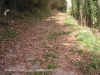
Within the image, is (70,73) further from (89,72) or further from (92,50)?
(92,50)

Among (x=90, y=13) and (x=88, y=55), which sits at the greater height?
(x=90, y=13)

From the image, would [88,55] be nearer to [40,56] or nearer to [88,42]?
[88,42]

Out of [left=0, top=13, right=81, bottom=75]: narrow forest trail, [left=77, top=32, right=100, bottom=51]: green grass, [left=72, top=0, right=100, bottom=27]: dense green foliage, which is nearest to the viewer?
[left=0, top=13, right=81, bottom=75]: narrow forest trail

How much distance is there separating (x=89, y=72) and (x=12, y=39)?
4323mm

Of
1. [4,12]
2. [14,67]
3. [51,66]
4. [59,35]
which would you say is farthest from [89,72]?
[4,12]

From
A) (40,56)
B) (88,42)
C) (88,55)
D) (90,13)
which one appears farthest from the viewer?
(90,13)

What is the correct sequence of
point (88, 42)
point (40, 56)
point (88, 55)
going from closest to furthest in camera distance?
1. point (40, 56)
2. point (88, 55)
3. point (88, 42)

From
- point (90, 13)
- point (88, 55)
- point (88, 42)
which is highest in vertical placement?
point (90, 13)

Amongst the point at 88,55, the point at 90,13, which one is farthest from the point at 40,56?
the point at 90,13

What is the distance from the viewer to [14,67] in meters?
5.45

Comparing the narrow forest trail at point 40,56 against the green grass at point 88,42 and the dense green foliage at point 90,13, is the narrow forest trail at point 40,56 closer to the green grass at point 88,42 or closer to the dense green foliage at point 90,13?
the green grass at point 88,42

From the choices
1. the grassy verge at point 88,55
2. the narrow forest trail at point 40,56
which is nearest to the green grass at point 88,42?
the grassy verge at point 88,55

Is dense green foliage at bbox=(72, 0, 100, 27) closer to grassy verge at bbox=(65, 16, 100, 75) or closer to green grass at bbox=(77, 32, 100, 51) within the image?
green grass at bbox=(77, 32, 100, 51)

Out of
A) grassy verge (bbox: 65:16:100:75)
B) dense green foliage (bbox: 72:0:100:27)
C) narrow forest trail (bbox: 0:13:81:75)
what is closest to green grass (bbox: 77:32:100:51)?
grassy verge (bbox: 65:16:100:75)
